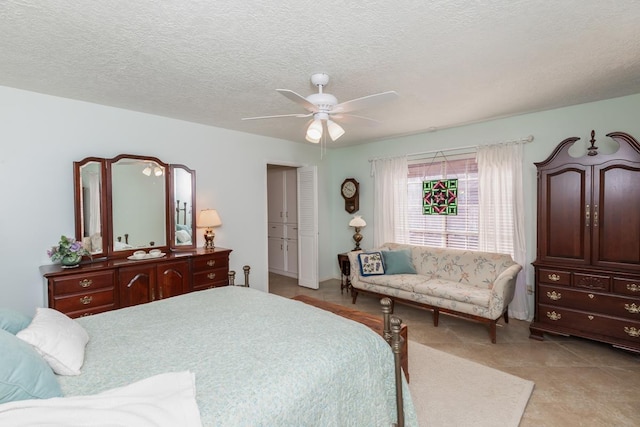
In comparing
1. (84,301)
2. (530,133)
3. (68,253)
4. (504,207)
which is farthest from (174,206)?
(530,133)

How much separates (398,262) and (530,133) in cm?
229

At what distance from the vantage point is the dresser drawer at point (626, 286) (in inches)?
109

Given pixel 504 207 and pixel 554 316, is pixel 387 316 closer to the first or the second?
pixel 554 316

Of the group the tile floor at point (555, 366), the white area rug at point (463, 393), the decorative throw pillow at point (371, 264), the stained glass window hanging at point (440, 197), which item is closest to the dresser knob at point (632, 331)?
the tile floor at point (555, 366)

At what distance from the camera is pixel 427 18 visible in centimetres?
177

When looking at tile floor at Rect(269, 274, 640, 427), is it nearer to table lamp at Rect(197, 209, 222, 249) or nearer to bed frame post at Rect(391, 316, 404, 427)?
bed frame post at Rect(391, 316, 404, 427)

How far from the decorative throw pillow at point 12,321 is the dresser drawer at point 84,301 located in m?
1.29

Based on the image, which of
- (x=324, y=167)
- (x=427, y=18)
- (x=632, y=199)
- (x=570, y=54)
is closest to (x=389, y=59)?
(x=427, y=18)

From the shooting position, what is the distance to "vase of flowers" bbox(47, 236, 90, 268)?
2721mm

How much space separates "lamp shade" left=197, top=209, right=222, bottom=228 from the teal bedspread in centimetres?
182


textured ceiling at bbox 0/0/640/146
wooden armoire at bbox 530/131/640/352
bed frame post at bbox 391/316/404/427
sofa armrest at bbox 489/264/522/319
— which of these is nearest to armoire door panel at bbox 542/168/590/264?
wooden armoire at bbox 530/131/640/352

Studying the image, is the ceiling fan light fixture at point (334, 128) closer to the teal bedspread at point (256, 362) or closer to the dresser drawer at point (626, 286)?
the teal bedspread at point (256, 362)

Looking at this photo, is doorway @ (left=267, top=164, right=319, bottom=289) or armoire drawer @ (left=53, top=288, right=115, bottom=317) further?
doorway @ (left=267, top=164, right=319, bottom=289)

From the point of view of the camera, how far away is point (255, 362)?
1.36 metres
